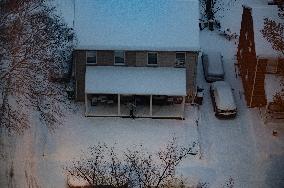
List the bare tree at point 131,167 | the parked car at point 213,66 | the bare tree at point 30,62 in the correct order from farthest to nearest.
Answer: the parked car at point 213,66 → the bare tree at point 30,62 → the bare tree at point 131,167

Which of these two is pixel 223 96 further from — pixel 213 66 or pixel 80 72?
pixel 80 72

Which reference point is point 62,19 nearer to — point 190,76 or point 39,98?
point 39,98

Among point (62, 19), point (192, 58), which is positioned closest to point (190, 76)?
point (192, 58)

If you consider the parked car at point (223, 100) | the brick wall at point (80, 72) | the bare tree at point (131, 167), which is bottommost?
the bare tree at point (131, 167)

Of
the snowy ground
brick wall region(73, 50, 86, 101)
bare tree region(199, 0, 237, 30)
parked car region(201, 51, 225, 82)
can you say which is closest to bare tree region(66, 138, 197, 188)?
the snowy ground

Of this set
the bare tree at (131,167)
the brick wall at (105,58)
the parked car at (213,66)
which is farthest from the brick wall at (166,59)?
the bare tree at (131,167)

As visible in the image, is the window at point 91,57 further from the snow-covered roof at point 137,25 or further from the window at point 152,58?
the window at point 152,58

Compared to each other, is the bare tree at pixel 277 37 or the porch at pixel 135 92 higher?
the bare tree at pixel 277 37
